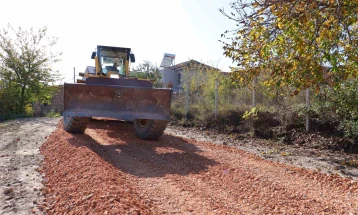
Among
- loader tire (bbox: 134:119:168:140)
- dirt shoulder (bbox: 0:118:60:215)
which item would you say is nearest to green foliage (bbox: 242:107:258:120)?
loader tire (bbox: 134:119:168:140)

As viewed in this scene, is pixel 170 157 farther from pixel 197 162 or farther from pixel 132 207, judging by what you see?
pixel 132 207

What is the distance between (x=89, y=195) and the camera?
4.13 meters

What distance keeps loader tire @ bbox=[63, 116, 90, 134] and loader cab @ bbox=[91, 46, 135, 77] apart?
2.43m

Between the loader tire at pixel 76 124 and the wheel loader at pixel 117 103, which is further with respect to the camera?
the loader tire at pixel 76 124

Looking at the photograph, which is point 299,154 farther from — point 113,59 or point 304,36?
point 113,59

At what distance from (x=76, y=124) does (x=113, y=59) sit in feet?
11.1

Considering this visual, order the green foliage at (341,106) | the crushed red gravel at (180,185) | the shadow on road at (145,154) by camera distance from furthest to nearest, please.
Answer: the green foliage at (341,106) < the shadow on road at (145,154) < the crushed red gravel at (180,185)

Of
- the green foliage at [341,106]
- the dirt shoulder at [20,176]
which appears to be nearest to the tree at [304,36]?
the green foliage at [341,106]

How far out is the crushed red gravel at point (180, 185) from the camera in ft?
12.9

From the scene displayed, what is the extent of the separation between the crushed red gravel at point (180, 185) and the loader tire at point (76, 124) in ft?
4.17

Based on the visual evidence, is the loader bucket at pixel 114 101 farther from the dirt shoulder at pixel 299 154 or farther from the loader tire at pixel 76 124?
the dirt shoulder at pixel 299 154

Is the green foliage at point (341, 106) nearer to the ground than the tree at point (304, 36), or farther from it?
nearer to the ground

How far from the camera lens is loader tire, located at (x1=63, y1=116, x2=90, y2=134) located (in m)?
8.45

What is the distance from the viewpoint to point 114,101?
7.98 metres
